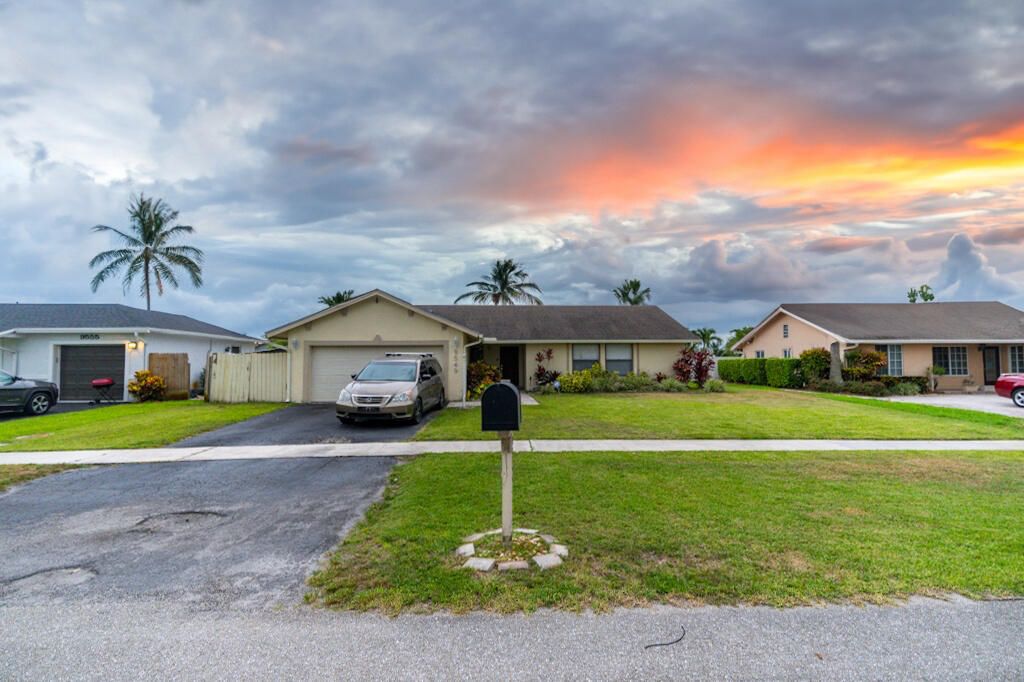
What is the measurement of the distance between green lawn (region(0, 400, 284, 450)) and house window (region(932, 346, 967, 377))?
2995cm

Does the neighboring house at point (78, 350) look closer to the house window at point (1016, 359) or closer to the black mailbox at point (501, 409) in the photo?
the black mailbox at point (501, 409)

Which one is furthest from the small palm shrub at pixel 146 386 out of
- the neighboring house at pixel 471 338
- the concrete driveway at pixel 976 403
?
the concrete driveway at pixel 976 403

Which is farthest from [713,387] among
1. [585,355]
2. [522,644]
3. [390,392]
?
[522,644]

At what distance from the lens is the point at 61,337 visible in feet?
64.9

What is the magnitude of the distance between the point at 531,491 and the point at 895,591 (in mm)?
3845

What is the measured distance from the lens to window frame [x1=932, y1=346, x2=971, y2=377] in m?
24.3

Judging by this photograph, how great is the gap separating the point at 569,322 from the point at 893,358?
15983 millimetres

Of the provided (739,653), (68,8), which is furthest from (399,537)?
(68,8)

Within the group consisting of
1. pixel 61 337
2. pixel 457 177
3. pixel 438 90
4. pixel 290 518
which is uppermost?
pixel 438 90

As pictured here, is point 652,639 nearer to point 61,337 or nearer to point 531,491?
point 531,491

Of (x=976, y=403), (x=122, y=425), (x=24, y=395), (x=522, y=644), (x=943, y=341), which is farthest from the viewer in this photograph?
(x=943, y=341)

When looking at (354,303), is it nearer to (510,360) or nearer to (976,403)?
(510,360)

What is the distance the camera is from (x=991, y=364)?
24.4 meters

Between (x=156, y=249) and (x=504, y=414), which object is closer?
(x=504, y=414)
